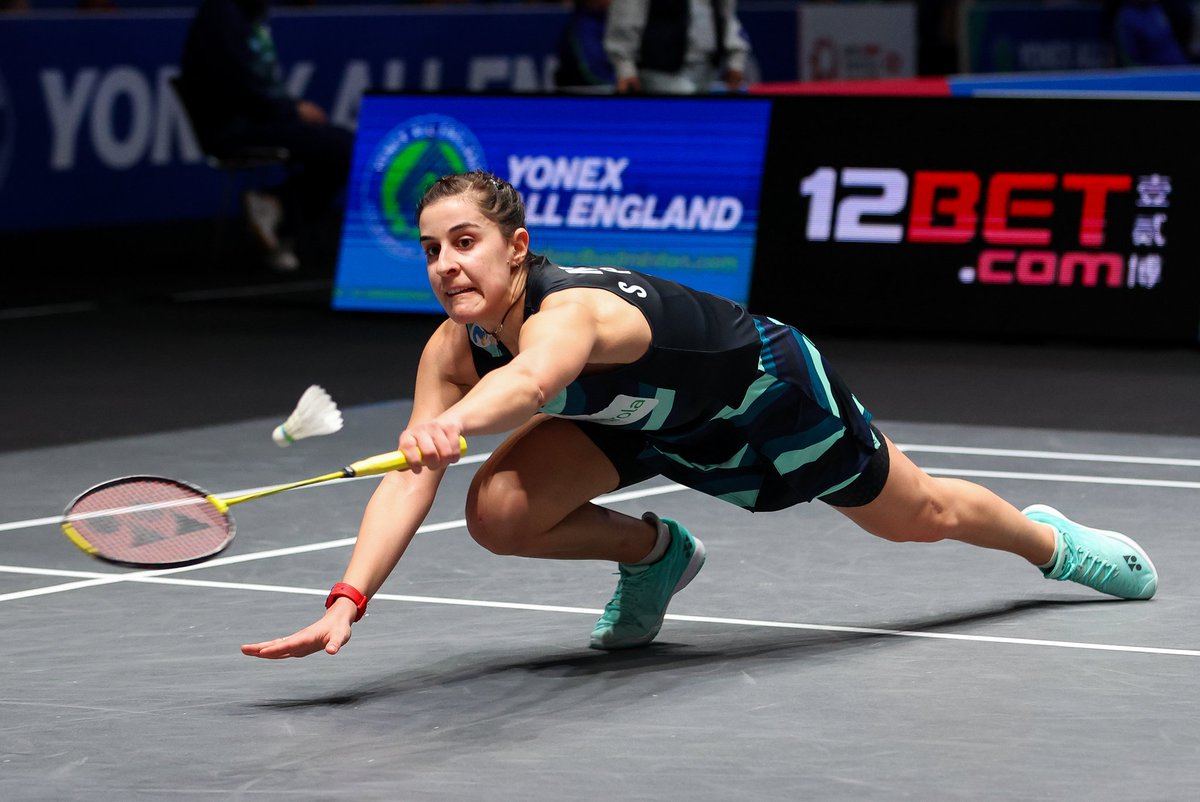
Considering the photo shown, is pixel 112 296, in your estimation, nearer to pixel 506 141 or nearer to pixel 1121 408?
pixel 506 141

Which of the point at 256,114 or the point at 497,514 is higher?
the point at 497,514

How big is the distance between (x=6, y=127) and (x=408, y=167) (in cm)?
521

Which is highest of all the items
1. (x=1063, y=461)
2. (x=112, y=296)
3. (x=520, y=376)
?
(x=520, y=376)

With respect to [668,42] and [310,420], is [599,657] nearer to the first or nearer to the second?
[310,420]

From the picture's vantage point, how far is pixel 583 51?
16.3m

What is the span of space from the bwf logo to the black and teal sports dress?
11.5 meters

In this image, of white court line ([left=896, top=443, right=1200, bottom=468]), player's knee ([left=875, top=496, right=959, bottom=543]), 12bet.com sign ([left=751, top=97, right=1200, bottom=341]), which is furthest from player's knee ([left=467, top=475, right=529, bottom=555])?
12bet.com sign ([left=751, top=97, right=1200, bottom=341])

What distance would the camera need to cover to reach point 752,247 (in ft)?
37.3

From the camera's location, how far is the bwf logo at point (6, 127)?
15820 millimetres

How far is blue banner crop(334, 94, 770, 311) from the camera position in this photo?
1139 cm

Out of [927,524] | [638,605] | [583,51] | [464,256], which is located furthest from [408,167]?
[464,256]

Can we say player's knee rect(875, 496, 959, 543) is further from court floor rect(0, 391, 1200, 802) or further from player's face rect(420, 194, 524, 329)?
player's face rect(420, 194, 524, 329)

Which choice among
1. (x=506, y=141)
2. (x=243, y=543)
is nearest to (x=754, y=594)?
(x=243, y=543)

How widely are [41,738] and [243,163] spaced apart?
1043cm
